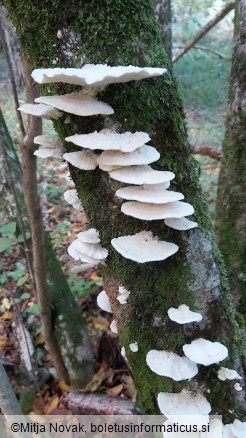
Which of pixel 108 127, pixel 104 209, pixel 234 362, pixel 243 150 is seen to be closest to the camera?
pixel 108 127

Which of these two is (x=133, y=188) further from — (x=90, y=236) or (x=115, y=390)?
(x=115, y=390)

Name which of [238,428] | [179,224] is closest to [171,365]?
[238,428]

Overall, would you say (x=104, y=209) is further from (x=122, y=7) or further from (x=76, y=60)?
(x=122, y=7)

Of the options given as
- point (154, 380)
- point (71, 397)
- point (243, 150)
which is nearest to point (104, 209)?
point (154, 380)

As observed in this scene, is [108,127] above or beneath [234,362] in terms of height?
above

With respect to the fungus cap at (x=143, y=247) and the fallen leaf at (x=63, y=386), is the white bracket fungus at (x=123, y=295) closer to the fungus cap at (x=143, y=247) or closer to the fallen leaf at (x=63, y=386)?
the fungus cap at (x=143, y=247)

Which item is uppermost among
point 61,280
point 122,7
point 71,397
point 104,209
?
point 122,7

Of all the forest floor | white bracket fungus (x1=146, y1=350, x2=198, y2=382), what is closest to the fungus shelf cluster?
white bracket fungus (x1=146, y1=350, x2=198, y2=382)

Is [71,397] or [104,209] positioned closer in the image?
[104,209]
